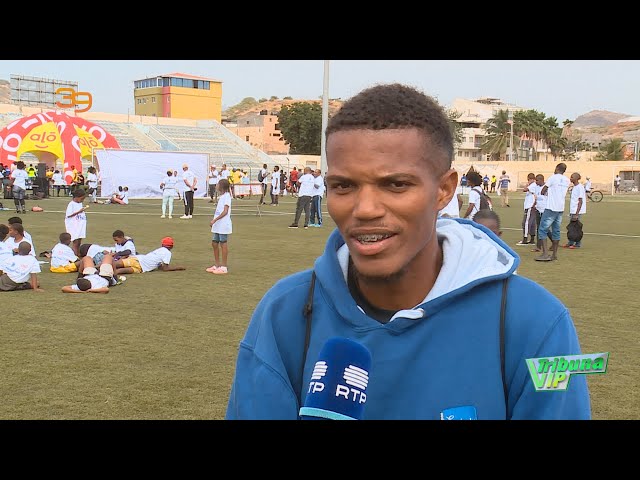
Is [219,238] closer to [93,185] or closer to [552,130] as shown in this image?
[93,185]

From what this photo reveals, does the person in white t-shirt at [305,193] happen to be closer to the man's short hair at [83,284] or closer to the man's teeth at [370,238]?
the man's short hair at [83,284]

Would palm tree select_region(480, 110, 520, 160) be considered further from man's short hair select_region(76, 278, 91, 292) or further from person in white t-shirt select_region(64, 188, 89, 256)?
man's short hair select_region(76, 278, 91, 292)

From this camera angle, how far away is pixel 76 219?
13328 mm

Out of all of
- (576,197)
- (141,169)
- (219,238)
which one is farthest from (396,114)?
(141,169)

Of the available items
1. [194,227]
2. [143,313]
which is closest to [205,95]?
[194,227]

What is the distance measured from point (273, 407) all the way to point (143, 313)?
7313 mm

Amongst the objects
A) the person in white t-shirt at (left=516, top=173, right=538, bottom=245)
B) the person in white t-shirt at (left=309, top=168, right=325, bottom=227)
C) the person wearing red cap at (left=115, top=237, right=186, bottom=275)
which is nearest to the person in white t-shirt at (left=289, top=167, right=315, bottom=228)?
the person in white t-shirt at (left=309, top=168, right=325, bottom=227)

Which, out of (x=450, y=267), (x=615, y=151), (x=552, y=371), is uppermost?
(x=615, y=151)

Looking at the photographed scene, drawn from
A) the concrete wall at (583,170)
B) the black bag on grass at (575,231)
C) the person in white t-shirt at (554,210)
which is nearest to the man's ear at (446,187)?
the person in white t-shirt at (554,210)

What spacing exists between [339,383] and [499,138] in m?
97.2

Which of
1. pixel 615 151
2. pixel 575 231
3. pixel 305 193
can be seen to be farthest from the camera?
pixel 615 151
